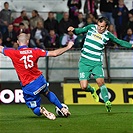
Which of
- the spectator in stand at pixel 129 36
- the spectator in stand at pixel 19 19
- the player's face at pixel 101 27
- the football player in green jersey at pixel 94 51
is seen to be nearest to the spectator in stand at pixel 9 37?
the spectator in stand at pixel 19 19

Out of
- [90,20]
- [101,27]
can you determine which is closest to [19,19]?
[90,20]

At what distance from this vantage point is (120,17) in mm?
22109

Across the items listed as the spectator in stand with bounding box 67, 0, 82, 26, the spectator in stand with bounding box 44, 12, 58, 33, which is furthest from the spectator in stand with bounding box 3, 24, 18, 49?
the spectator in stand with bounding box 67, 0, 82, 26

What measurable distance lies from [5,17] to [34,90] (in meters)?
9.81

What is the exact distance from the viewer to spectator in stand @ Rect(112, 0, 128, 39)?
866 inches

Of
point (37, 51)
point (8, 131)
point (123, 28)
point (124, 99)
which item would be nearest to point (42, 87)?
point (37, 51)

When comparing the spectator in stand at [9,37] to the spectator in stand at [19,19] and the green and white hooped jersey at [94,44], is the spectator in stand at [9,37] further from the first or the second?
the green and white hooped jersey at [94,44]

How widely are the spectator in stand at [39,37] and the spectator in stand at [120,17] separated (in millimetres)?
2834

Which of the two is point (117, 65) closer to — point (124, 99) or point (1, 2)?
point (124, 99)

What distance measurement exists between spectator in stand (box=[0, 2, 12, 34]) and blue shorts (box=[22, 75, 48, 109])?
909 cm

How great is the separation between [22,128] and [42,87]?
2.20 meters

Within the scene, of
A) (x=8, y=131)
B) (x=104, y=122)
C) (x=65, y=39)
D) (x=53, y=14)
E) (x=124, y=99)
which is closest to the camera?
(x=8, y=131)

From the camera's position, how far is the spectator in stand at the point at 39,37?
20812mm

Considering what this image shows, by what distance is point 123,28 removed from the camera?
2195 centimetres
